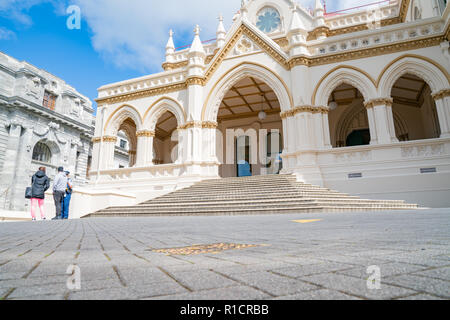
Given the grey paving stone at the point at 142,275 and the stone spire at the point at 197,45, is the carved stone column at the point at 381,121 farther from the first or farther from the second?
the grey paving stone at the point at 142,275

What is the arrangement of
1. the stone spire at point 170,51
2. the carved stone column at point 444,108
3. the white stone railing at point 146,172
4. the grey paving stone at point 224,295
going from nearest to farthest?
the grey paving stone at point 224,295 < the carved stone column at point 444,108 < the white stone railing at point 146,172 < the stone spire at point 170,51

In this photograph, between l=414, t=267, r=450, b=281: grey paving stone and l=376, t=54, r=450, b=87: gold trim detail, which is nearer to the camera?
l=414, t=267, r=450, b=281: grey paving stone

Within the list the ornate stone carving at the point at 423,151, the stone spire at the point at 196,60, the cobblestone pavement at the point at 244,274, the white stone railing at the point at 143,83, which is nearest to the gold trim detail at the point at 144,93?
the white stone railing at the point at 143,83

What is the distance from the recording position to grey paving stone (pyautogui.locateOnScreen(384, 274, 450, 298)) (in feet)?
3.20

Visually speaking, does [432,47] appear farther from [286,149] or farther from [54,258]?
[54,258]

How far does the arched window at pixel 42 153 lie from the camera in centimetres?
2679

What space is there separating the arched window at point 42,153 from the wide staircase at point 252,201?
63.4ft

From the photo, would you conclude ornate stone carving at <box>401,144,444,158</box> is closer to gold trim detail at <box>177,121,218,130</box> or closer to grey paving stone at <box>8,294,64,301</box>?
gold trim detail at <box>177,121,218,130</box>

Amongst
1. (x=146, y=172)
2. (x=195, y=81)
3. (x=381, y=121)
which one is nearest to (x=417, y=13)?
(x=381, y=121)

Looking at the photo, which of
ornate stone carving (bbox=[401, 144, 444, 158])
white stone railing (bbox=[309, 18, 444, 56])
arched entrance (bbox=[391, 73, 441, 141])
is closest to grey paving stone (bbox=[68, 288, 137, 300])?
ornate stone carving (bbox=[401, 144, 444, 158])

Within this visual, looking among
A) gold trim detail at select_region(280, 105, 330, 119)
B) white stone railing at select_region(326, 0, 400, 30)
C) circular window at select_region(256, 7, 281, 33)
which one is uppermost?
circular window at select_region(256, 7, 281, 33)

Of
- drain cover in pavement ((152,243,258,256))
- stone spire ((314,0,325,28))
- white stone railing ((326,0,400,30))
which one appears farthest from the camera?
stone spire ((314,0,325,28))

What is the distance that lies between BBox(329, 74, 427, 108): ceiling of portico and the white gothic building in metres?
0.06
